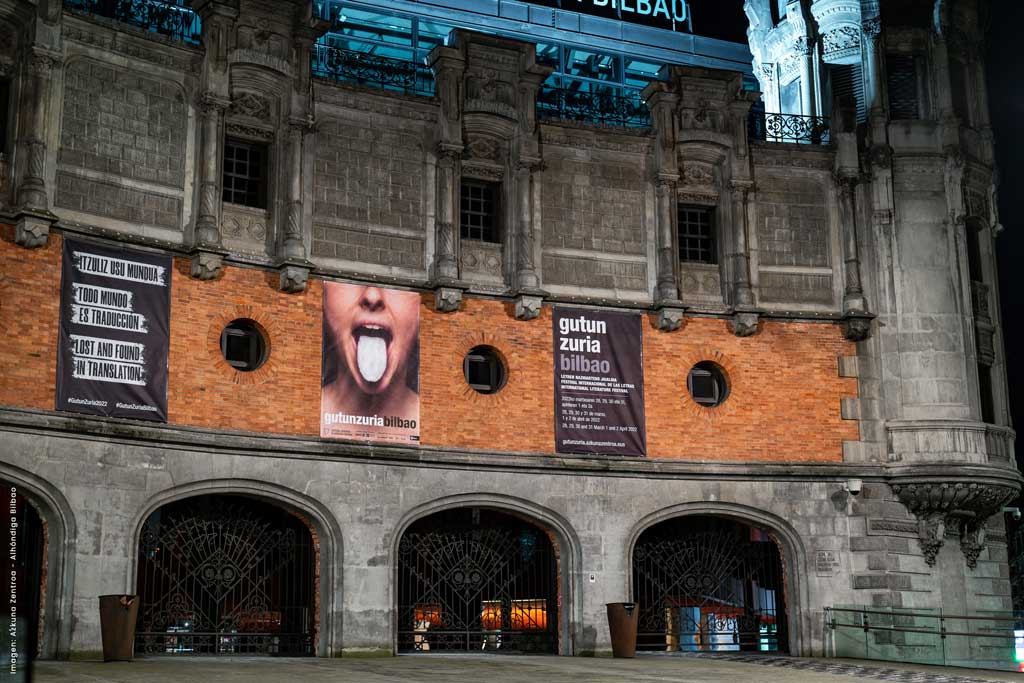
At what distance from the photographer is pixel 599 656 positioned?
89.5 ft

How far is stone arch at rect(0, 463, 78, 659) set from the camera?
22.6 meters

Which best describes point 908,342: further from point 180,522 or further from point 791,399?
point 180,522

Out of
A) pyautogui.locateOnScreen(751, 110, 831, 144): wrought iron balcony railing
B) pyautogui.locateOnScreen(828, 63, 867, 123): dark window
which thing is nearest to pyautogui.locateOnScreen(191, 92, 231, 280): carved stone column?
pyautogui.locateOnScreen(751, 110, 831, 144): wrought iron balcony railing

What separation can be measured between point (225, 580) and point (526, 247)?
928 centimetres

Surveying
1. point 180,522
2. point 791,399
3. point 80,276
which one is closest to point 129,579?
point 180,522

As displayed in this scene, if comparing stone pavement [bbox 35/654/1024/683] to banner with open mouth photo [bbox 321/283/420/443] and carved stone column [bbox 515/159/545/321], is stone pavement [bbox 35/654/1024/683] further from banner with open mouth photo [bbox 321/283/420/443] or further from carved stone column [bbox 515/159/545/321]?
carved stone column [bbox 515/159/545/321]

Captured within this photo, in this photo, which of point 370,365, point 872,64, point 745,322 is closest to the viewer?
point 370,365

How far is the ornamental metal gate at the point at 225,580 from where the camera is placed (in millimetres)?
24750

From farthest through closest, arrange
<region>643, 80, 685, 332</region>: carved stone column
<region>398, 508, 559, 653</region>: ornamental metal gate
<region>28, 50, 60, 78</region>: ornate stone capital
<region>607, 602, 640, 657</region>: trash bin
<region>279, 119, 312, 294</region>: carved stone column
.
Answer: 1. <region>643, 80, 685, 332</region>: carved stone column
2. <region>398, 508, 559, 653</region>: ornamental metal gate
3. <region>607, 602, 640, 657</region>: trash bin
4. <region>279, 119, 312, 294</region>: carved stone column
5. <region>28, 50, 60, 78</region>: ornate stone capital

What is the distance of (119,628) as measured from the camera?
72.5 ft

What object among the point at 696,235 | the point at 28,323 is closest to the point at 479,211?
the point at 696,235

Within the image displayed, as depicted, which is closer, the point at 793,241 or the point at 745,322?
the point at 745,322

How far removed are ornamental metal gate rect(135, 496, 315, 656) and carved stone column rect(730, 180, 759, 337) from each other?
35.0 ft

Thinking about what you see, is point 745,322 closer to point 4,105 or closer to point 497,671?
point 497,671
